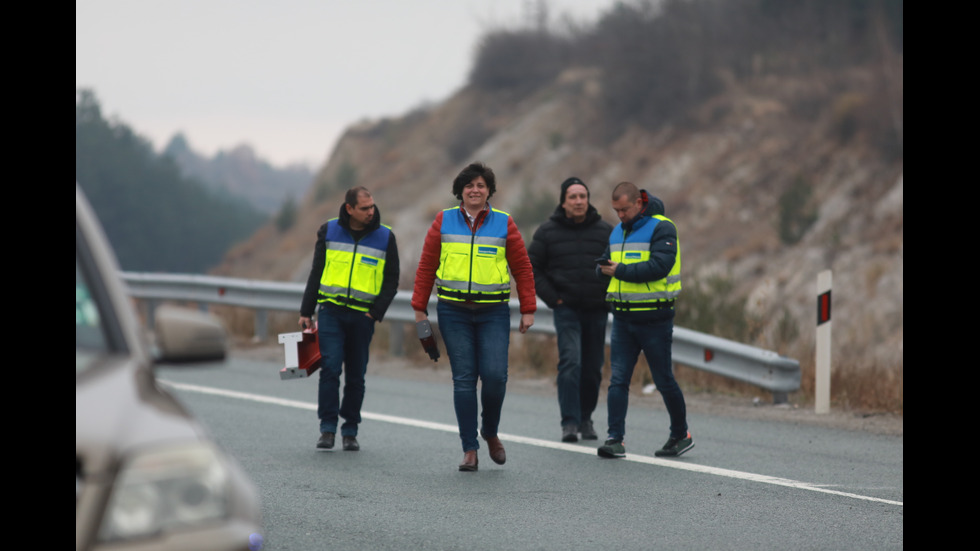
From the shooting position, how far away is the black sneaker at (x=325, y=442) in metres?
Answer: 8.36

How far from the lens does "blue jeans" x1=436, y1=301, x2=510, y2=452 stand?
7699 millimetres

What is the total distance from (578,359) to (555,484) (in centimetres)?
190

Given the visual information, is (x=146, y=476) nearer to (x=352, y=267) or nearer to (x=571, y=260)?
(x=352, y=267)

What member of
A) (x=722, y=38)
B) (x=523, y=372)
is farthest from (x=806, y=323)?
(x=722, y=38)

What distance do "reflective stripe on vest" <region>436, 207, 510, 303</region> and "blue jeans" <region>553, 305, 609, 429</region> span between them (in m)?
1.46

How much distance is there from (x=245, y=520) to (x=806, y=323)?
23093mm

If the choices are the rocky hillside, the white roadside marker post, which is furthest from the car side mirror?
the rocky hillside

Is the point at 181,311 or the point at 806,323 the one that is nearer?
the point at 181,311

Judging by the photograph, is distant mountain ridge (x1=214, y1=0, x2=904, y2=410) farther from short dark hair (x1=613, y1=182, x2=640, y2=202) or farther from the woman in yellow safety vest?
the woman in yellow safety vest

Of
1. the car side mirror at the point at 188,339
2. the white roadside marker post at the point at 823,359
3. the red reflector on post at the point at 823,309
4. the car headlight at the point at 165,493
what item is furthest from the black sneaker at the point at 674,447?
the car headlight at the point at 165,493
